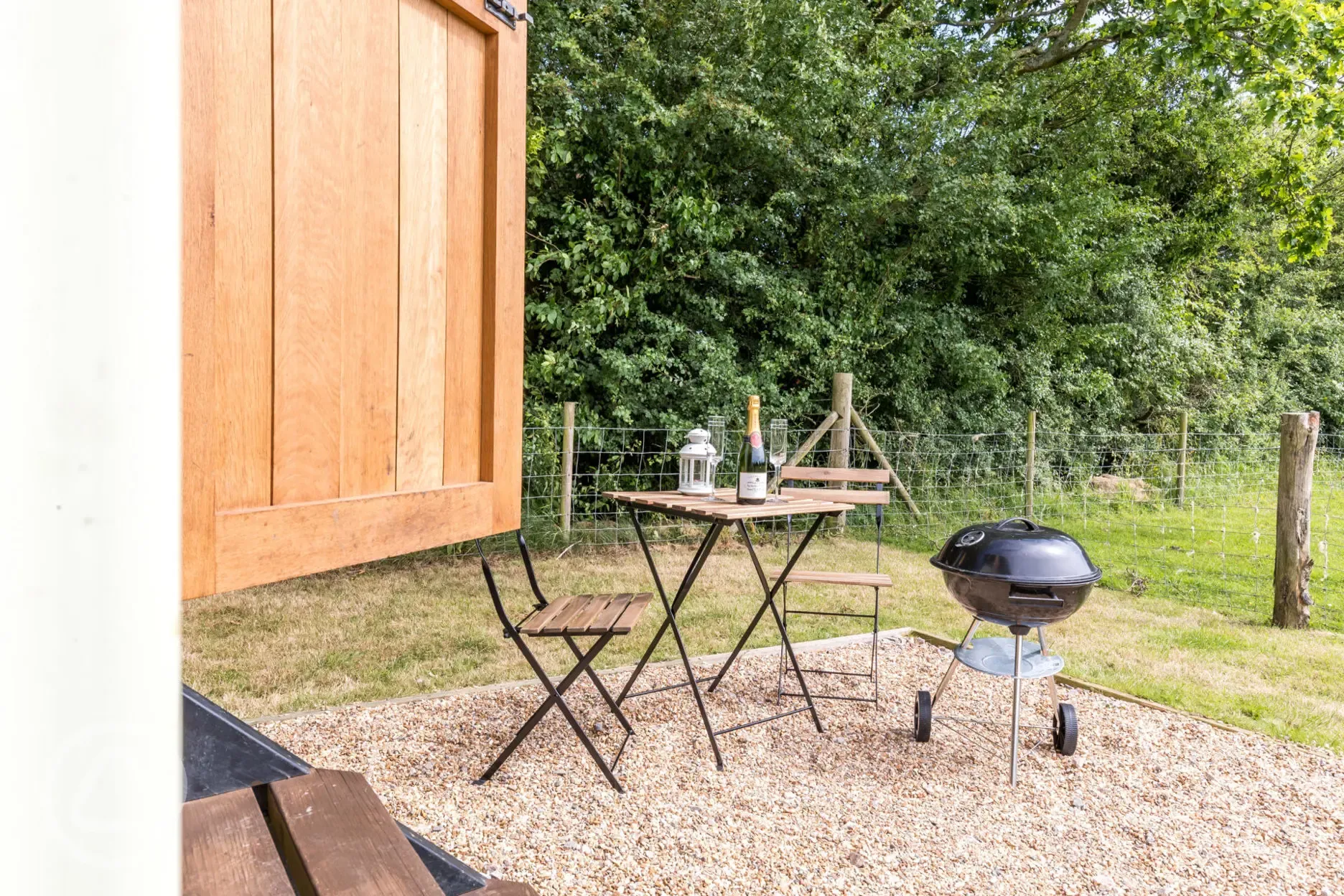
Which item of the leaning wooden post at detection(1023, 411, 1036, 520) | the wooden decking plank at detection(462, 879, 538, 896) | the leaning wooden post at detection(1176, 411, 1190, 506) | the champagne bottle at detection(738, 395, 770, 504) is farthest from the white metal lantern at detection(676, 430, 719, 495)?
the leaning wooden post at detection(1176, 411, 1190, 506)

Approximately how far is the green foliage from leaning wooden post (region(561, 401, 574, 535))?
251 millimetres

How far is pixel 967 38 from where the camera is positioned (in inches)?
336

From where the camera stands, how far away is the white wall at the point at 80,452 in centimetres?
30

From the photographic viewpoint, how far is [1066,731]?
9.61ft

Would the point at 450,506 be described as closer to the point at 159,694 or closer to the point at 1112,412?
the point at 159,694

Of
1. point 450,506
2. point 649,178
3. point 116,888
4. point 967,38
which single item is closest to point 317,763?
point 450,506

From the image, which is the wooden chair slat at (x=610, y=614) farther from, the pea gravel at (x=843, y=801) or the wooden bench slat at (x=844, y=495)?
the wooden bench slat at (x=844, y=495)

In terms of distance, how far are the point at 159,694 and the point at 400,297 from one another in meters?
1.06

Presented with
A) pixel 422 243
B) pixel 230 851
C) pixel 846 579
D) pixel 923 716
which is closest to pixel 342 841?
pixel 230 851

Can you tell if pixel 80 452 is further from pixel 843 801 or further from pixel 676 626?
pixel 676 626

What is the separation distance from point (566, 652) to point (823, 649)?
124 cm

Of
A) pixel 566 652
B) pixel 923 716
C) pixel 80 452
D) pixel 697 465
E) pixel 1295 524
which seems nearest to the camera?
pixel 80 452

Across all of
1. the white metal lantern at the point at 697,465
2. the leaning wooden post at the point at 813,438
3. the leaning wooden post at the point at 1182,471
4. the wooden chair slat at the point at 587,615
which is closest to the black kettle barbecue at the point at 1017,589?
the white metal lantern at the point at 697,465

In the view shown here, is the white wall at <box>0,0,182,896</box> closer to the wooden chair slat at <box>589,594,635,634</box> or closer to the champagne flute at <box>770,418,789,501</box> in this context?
the wooden chair slat at <box>589,594,635,634</box>
